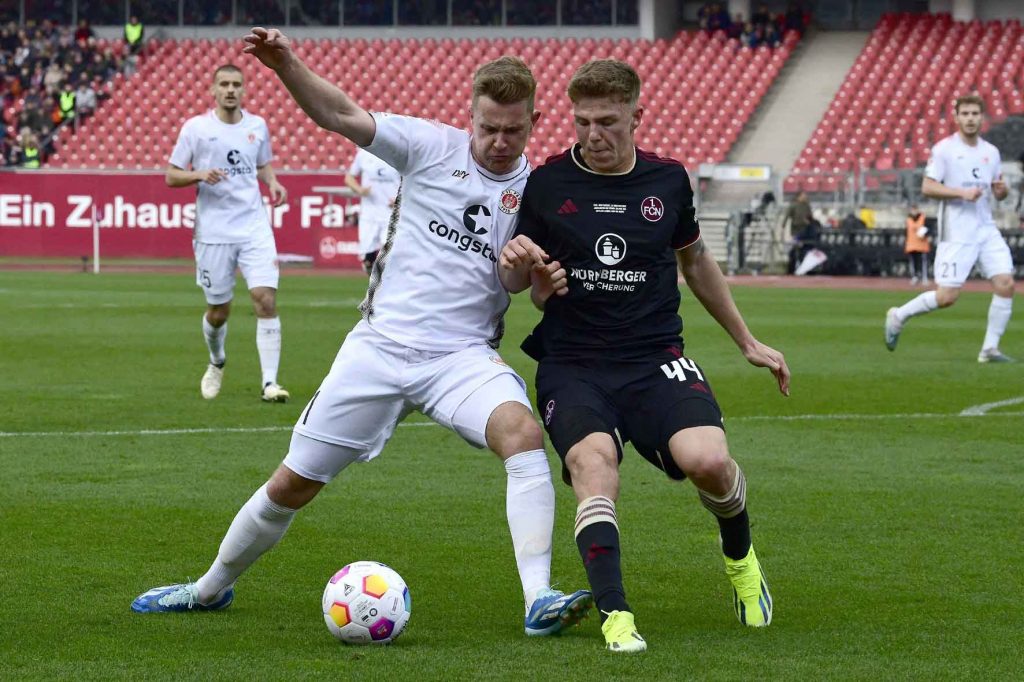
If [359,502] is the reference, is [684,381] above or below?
above

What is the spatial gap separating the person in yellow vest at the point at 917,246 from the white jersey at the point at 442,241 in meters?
24.4

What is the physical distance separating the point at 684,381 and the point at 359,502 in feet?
9.14

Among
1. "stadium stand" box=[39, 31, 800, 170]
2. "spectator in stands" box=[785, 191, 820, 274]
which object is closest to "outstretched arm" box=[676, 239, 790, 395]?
"spectator in stands" box=[785, 191, 820, 274]

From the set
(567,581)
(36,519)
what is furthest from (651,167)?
(36,519)

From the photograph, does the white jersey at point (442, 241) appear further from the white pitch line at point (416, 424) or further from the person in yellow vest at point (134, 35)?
the person in yellow vest at point (134, 35)

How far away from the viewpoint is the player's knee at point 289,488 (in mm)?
5219

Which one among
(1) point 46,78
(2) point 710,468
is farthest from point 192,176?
(1) point 46,78

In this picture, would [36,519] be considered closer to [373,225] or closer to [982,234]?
[982,234]

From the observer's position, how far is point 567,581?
594cm

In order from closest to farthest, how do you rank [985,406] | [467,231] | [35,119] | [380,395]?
[380,395], [467,231], [985,406], [35,119]

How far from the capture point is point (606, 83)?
5.08 meters

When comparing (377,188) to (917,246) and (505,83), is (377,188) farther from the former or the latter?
(505,83)

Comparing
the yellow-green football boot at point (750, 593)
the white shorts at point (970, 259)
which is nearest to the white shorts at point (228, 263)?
the white shorts at point (970, 259)

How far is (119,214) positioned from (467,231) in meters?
31.3
